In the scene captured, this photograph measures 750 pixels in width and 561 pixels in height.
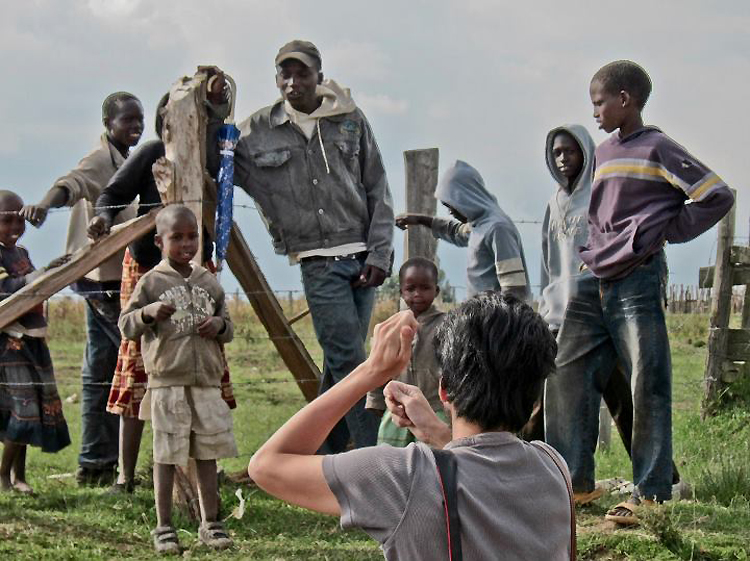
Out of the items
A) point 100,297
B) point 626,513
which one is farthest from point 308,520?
point 100,297

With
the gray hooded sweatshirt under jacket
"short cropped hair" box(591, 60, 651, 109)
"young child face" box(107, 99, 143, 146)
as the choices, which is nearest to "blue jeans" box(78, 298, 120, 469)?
"young child face" box(107, 99, 143, 146)

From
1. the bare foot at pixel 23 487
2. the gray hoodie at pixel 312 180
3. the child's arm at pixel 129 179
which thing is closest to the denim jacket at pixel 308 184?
the gray hoodie at pixel 312 180

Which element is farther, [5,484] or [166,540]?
[5,484]

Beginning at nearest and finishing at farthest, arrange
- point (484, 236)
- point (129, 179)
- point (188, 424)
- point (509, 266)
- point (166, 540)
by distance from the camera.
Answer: point (166, 540)
point (188, 424)
point (129, 179)
point (509, 266)
point (484, 236)

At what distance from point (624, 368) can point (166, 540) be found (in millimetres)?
2412

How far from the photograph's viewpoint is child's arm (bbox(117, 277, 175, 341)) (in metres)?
5.20

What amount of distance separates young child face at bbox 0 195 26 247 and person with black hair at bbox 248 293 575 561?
16.1 ft

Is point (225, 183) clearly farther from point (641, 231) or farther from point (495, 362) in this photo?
point (495, 362)

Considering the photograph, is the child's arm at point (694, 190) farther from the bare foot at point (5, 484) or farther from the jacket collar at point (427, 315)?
the bare foot at point (5, 484)

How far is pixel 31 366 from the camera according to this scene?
6.84m

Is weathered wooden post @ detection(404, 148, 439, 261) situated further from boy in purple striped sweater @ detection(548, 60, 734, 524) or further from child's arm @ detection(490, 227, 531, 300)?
boy in purple striped sweater @ detection(548, 60, 734, 524)

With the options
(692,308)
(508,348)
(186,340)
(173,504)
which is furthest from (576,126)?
(692,308)

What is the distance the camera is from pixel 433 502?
2.21 m

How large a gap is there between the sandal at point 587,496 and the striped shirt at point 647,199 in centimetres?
119
